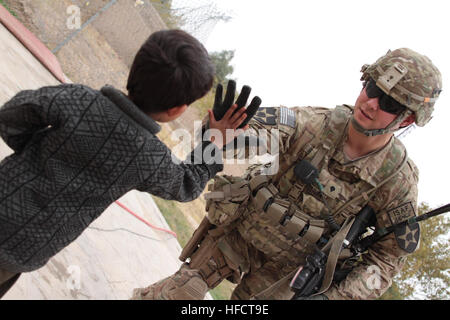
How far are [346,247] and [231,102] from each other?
4.93 feet

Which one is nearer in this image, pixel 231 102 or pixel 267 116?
pixel 231 102

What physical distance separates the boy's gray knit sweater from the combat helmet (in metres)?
1.55

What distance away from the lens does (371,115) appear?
2.42m

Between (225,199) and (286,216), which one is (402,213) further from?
(225,199)

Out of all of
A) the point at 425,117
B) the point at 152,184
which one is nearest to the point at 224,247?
the point at 152,184

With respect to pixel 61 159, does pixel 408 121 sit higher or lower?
lower

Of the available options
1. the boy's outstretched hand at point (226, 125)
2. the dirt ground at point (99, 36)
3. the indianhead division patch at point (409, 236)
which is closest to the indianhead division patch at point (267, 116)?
the boy's outstretched hand at point (226, 125)

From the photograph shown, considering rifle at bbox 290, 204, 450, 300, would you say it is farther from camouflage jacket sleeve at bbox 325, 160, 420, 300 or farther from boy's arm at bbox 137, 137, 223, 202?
boy's arm at bbox 137, 137, 223, 202

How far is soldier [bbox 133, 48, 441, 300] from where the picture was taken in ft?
8.17

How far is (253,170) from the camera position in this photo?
2916 millimetres

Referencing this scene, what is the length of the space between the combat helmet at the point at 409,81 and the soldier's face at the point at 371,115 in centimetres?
3

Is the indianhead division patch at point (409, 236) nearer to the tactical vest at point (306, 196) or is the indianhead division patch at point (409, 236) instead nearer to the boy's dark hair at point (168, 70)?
the tactical vest at point (306, 196)

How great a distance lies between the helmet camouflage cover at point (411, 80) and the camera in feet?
7.68

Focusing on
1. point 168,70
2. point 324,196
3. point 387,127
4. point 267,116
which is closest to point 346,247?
point 324,196
